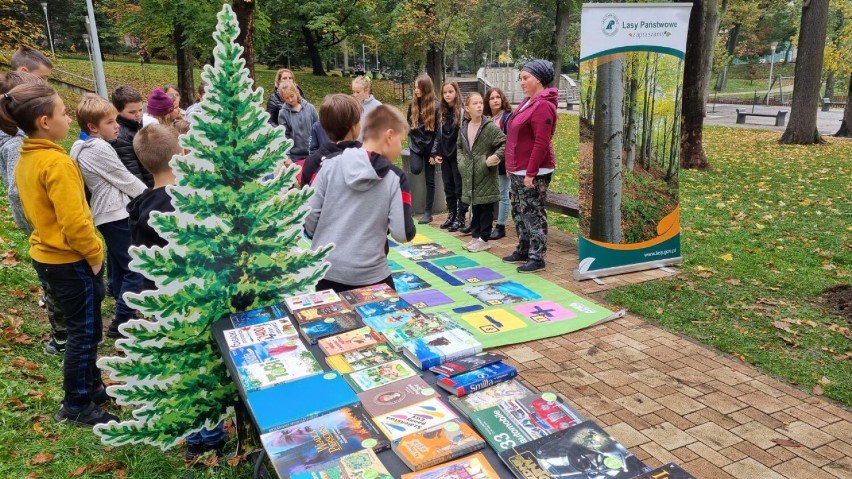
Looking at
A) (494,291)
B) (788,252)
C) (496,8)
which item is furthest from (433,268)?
(496,8)

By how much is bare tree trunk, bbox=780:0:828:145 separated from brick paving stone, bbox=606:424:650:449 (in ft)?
45.9

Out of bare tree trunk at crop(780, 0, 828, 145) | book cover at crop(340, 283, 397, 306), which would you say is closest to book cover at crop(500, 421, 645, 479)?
book cover at crop(340, 283, 397, 306)

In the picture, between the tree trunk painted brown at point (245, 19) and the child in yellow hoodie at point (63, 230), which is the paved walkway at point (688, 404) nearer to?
the child in yellow hoodie at point (63, 230)

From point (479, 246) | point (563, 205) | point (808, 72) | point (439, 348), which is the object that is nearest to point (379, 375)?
point (439, 348)

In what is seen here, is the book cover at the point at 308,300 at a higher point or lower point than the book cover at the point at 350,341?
higher

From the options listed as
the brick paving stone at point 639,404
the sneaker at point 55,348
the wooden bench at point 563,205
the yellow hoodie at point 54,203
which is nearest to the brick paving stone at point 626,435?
the brick paving stone at point 639,404

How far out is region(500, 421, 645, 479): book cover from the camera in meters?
1.53

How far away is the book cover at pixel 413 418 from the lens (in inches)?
68.6

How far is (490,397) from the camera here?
1.94m

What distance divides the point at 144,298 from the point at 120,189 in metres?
1.91

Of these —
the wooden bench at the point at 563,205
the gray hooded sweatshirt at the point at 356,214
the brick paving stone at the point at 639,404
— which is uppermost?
the gray hooded sweatshirt at the point at 356,214

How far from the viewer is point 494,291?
559cm

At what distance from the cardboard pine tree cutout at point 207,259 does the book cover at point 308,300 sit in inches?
6.3

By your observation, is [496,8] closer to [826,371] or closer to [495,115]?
[495,115]
